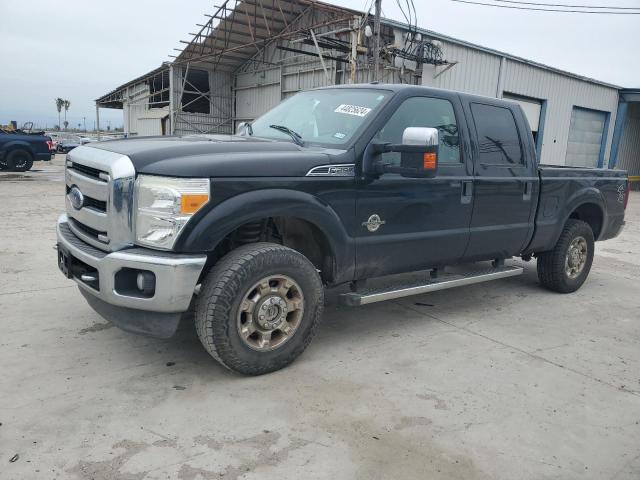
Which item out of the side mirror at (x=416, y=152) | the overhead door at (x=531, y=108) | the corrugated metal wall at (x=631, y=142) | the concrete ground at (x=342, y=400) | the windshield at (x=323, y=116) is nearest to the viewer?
the concrete ground at (x=342, y=400)

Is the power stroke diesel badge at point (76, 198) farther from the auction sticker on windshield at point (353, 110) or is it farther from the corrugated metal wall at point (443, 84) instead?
the corrugated metal wall at point (443, 84)

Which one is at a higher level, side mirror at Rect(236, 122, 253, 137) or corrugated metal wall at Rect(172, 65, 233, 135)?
corrugated metal wall at Rect(172, 65, 233, 135)

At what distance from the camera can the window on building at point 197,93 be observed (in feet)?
81.0

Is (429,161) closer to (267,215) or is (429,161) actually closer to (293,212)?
(293,212)

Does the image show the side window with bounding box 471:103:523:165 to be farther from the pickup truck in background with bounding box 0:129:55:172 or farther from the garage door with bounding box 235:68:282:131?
the pickup truck in background with bounding box 0:129:55:172

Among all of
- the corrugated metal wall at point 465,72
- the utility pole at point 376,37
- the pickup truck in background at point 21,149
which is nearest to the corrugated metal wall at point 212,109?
the pickup truck in background at point 21,149

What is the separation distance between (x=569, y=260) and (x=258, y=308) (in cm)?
395

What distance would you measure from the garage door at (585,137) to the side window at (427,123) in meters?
19.9

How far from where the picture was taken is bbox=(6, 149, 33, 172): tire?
59.3 ft

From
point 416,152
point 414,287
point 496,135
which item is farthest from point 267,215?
point 496,135

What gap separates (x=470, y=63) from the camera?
16.9 m

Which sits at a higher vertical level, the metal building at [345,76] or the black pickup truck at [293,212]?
the metal building at [345,76]

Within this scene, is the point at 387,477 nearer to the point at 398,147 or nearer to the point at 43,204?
the point at 398,147

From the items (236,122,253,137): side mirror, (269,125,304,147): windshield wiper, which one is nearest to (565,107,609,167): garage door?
(236,122,253,137): side mirror
